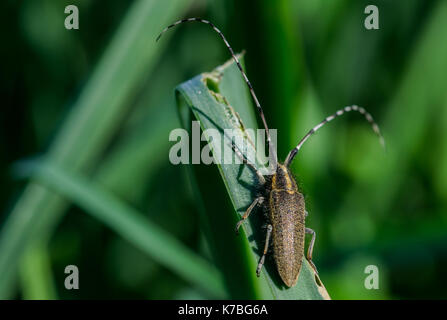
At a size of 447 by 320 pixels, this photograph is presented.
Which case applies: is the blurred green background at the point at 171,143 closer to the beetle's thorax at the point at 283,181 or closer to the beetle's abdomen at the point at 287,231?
the beetle's thorax at the point at 283,181

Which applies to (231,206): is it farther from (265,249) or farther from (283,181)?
(283,181)

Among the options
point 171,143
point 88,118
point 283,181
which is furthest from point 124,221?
point 283,181

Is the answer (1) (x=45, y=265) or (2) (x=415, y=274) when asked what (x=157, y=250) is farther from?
(2) (x=415, y=274)

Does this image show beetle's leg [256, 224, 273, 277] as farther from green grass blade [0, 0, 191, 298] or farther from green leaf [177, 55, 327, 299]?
green grass blade [0, 0, 191, 298]

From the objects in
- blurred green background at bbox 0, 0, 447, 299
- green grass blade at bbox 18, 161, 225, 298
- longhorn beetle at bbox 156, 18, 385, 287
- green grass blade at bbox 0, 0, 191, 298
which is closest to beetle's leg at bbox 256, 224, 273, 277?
longhorn beetle at bbox 156, 18, 385, 287

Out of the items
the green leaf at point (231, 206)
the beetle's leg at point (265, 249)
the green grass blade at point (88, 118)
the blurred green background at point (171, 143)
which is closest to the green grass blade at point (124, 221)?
the blurred green background at point (171, 143)

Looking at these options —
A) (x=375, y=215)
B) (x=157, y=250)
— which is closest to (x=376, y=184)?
(x=375, y=215)
